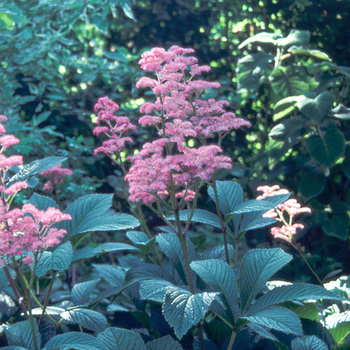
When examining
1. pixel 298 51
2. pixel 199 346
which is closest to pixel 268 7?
pixel 298 51

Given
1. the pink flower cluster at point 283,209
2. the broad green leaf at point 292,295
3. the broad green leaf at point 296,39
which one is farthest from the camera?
the broad green leaf at point 296,39

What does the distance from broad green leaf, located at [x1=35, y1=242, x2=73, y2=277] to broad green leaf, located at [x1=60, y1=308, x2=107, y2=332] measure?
0.17 meters

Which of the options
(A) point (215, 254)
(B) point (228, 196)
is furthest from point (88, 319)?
(B) point (228, 196)

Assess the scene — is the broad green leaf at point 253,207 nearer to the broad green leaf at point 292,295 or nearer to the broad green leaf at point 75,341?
the broad green leaf at point 292,295

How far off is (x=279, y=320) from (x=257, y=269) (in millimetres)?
201

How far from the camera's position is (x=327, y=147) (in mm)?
2410

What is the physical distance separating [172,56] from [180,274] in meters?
0.66

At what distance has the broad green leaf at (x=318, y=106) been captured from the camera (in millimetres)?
2252

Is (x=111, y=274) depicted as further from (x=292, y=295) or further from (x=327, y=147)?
(x=327, y=147)

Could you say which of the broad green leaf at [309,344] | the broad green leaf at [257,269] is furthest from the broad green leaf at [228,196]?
the broad green leaf at [309,344]

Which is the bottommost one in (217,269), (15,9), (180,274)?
(180,274)

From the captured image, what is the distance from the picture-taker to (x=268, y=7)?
3.25 metres

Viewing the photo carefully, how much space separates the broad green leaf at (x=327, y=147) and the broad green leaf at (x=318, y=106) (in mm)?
198

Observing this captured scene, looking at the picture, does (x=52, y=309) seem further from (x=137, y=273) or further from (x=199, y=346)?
(x=199, y=346)
